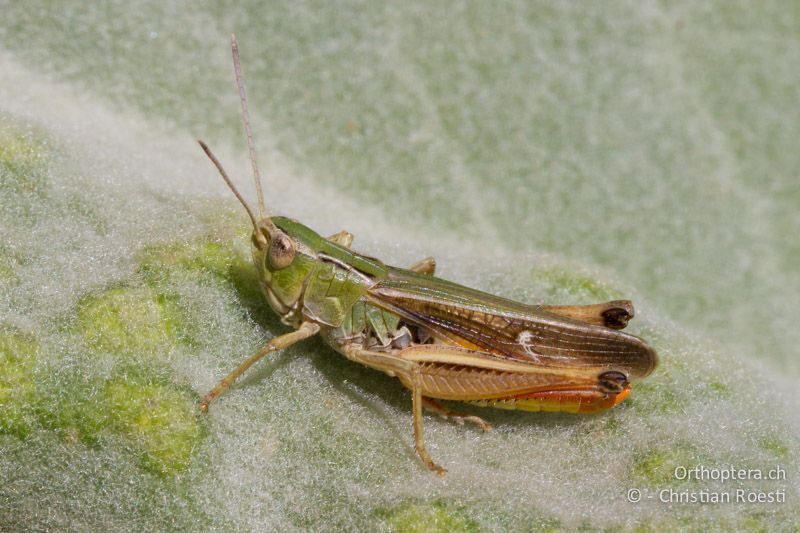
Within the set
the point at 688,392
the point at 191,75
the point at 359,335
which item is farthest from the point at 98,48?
the point at 688,392

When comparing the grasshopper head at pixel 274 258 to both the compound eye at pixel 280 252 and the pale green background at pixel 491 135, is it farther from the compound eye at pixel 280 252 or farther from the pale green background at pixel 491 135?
the pale green background at pixel 491 135

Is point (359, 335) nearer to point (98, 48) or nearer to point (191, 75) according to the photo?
point (191, 75)

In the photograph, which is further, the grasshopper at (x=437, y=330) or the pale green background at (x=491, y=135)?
the pale green background at (x=491, y=135)

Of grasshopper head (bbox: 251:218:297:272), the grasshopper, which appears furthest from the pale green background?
grasshopper head (bbox: 251:218:297:272)

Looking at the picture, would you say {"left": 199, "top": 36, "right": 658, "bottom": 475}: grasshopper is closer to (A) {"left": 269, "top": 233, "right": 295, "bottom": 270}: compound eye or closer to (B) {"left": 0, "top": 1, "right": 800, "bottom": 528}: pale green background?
(A) {"left": 269, "top": 233, "right": 295, "bottom": 270}: compound eye

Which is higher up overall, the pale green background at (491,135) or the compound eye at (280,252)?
the pale green background at (491,135)

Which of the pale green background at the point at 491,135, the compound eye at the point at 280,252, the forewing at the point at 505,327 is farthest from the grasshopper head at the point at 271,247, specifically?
the forewing at the point at 505,327

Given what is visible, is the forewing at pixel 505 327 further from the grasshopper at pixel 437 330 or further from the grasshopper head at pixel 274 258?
the grasshopper head at pixel 274 258

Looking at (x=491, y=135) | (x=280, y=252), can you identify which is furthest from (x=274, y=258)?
(x=491, y=135)
